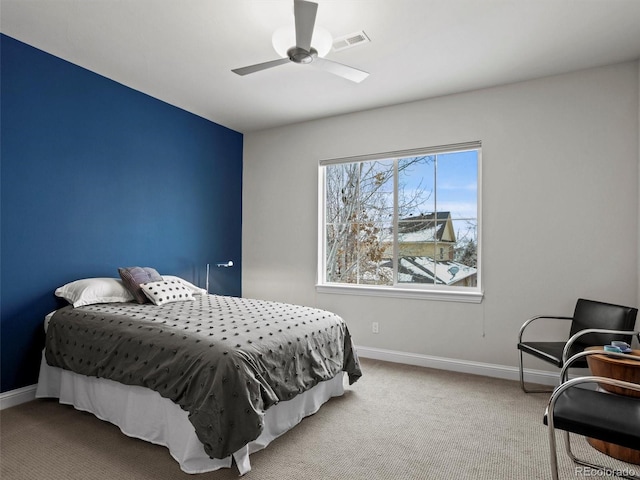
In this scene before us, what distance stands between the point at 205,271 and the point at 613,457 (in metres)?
3.92

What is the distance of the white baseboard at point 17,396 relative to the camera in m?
2.81

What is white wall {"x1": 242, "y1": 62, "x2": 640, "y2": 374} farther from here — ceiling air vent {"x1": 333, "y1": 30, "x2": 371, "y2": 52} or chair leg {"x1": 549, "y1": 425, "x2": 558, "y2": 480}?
chair leg {"x1": 549, "y1": 425, "x2": 558, "y2": 480}

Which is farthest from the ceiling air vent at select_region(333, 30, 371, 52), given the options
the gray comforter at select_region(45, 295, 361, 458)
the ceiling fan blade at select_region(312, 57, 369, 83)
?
the gray comforter at select_region(45, 295, 361, 458)

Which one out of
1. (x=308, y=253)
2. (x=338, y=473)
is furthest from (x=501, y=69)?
(x=338, y=473)

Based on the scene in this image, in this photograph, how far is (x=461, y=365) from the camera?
12.2ft

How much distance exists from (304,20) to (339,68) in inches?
22.3

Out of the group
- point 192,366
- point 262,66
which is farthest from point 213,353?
point 262,66

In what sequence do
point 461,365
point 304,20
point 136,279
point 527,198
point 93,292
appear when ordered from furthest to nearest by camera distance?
point 461,365, point 527,198, point 136,279, point 93,292, point 304,20

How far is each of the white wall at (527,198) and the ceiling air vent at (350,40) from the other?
1383 millimetres

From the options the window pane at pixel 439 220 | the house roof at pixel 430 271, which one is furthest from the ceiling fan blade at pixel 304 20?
the house roof at pixel 430 271

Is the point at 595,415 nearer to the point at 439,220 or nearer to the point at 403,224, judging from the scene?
the point at 439,220

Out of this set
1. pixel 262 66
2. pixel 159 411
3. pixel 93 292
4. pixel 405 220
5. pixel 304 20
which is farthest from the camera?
pixel 405 220

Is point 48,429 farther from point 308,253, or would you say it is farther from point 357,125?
point 357,125

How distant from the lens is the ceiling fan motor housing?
2377 millimetres
